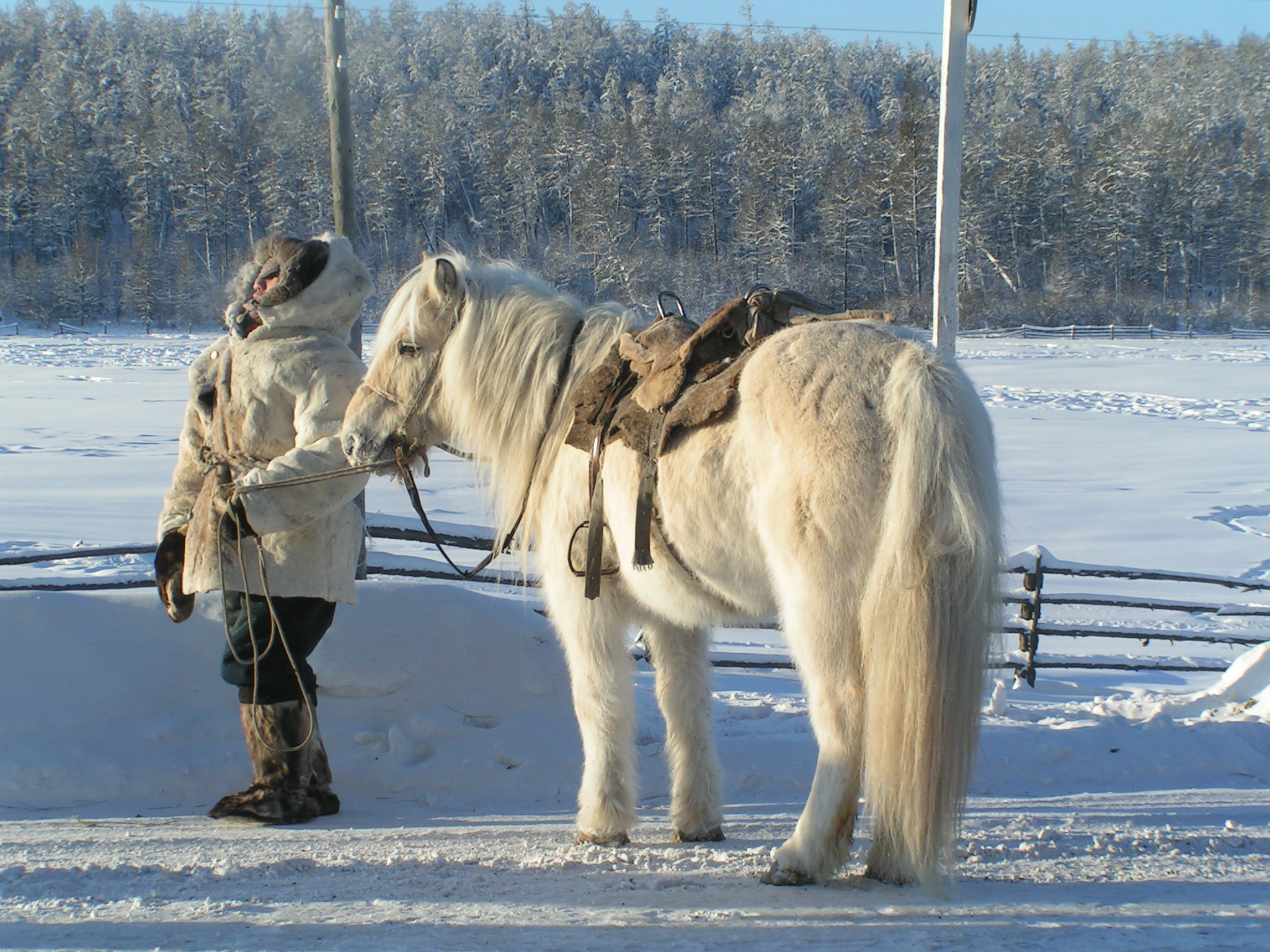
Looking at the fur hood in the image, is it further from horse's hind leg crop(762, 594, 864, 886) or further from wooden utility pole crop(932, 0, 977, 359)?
wooden utility pole crop(932, 0, 977, 359)

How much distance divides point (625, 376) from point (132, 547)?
403 centimetres

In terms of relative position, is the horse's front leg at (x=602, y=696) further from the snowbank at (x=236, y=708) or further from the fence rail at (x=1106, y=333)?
the fence rail at (x=1106, y=333)

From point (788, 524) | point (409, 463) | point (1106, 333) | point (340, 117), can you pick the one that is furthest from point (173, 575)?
point (1106, 333)

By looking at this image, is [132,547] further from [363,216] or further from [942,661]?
[363,216]

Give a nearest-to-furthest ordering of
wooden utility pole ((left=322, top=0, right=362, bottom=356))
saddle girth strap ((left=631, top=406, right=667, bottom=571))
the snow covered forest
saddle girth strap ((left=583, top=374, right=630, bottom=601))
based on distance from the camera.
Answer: saddle girth strap ((left=631, top=406, right=667, bottom=571)) → saddle girth strap ((left=583, top=374, right=630, bottom=601)) → wooden utility pole ((left=322, top=0, right=362, bottom=356)) → the snow covered forest

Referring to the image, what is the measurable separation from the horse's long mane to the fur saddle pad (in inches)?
7.3

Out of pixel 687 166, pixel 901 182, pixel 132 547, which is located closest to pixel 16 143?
pixel 687 166

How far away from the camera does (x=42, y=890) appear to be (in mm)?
2512

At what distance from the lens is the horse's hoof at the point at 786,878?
2504mm

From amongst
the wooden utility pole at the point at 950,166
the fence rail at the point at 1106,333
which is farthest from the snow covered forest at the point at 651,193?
the wooden utility pole at the point at 950,166

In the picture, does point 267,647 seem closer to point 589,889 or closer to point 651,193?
point 589,889

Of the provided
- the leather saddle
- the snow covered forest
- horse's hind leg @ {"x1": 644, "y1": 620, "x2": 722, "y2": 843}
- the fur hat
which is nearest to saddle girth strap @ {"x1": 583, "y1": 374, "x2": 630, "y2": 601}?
the leather saddle

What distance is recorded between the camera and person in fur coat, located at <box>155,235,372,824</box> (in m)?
3.17

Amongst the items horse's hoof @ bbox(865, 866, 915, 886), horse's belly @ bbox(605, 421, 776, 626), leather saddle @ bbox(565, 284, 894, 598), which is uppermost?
leather saddle @ bbox(565, 284, 894, 598)
